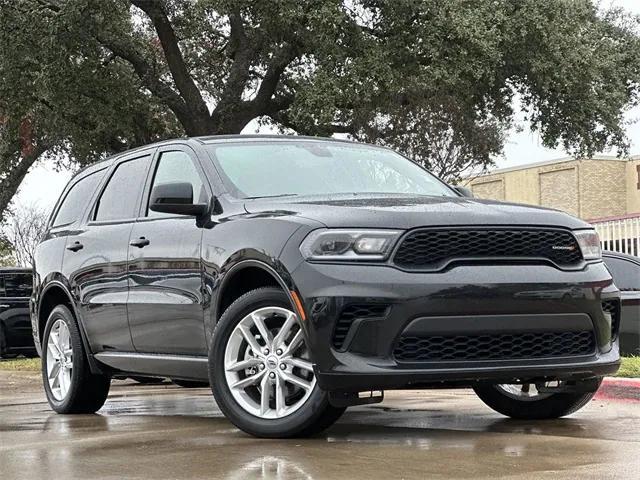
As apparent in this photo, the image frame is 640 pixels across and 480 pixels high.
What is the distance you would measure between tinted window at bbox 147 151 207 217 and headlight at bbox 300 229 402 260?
1316 millimetres

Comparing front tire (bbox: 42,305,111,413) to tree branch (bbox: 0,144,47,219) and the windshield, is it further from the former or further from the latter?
tree branch (bbox: 0,144,47,219)

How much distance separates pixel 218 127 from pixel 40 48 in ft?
13.2

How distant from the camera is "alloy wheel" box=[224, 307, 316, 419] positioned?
6.10 meters

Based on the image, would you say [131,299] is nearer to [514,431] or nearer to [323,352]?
[323,352]

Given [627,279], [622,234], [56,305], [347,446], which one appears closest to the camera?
[347,446]

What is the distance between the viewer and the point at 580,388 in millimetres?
6719

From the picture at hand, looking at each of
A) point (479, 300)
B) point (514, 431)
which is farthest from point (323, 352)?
point (514, 431)

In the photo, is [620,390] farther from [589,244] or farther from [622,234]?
[622,234]

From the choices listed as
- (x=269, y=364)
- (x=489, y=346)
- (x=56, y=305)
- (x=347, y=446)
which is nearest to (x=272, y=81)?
(x=56, y=305)

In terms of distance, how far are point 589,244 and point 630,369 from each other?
14.8 feet

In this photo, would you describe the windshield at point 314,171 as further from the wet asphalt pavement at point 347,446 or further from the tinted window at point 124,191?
the wet asphalt pavement at point 347,446

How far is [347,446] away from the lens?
5887mm

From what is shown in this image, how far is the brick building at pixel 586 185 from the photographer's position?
5431 cm

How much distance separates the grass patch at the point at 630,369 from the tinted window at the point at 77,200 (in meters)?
5.00
